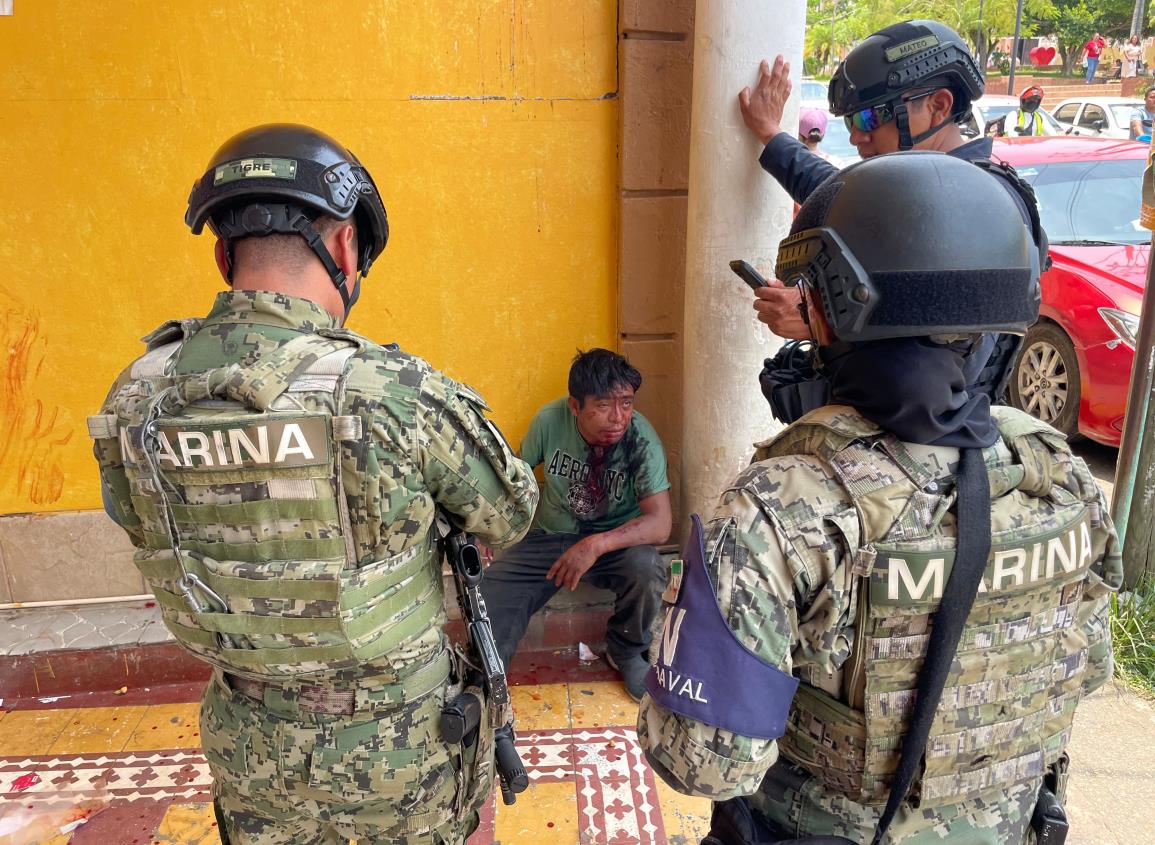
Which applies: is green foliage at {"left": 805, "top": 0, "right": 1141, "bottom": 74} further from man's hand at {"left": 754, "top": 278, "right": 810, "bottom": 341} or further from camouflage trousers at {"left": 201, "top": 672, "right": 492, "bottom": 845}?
camouflage trousers at {"left": 201, "top": 672, "right": 492, "bottom": 845}

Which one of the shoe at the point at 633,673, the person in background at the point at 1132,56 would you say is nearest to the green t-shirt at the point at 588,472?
the shoe at the point at 633,673

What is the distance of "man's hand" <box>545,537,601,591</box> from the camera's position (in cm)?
328

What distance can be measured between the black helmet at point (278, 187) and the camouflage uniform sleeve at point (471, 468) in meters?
0.36

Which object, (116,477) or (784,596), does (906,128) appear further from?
(116,477)

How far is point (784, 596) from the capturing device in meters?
1.20

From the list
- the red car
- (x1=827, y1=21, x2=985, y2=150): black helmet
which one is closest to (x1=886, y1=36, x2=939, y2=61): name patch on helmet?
(x1=827, y1=21, x2=985, y2=150): black helmet

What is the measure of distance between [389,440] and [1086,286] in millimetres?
5524

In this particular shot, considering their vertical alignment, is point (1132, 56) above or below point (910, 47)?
above

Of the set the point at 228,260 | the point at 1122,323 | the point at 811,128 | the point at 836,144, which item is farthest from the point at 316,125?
the point at 836,144

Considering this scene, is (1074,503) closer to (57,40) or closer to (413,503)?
(413,503)

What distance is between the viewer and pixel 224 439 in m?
1.49

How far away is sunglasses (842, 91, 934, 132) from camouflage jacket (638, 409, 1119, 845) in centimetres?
141

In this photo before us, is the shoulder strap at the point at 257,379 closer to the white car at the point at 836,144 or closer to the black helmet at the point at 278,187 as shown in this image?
the black helmet at the point at 278,187

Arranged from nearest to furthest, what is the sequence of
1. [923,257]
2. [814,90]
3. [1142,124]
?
[923,257]
[1142,124]
[814,90]
